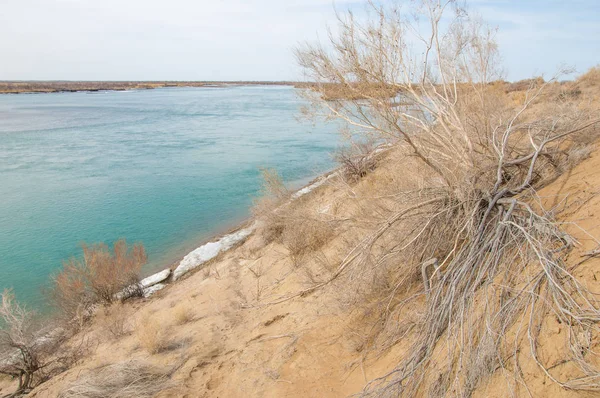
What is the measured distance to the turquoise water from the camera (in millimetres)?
11898

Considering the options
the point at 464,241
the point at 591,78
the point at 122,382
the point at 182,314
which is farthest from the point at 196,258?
the point at 591,78

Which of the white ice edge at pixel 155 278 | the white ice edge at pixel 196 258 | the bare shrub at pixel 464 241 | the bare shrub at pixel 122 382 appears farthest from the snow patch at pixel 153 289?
the bare shrub at pixel 464 241

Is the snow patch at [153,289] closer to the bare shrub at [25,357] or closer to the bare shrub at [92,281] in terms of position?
the bare shrub at [92,281]

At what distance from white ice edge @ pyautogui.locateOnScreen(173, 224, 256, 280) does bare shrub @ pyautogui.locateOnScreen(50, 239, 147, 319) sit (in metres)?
1.26

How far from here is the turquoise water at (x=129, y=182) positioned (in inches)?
468

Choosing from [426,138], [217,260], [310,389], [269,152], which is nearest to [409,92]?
[426,138]

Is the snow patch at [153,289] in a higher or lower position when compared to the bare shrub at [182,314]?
lower

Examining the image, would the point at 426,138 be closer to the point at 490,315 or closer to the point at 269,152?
the point at 490,315

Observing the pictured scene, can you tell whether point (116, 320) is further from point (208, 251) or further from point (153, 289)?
point (208, 251)

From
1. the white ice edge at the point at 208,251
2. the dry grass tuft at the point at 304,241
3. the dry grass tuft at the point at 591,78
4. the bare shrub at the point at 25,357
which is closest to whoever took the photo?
the bare shrub at the point at 25,357

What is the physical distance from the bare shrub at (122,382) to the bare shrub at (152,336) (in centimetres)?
75

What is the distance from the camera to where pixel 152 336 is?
621 cm

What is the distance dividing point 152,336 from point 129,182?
42.3ft

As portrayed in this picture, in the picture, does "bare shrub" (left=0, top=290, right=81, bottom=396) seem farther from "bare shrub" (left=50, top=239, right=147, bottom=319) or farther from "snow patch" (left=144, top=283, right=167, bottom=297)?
"snow patch" (left=144, top=283, right=167, bottom=297)
